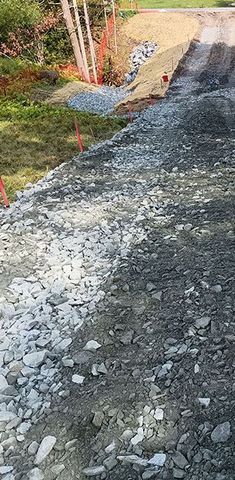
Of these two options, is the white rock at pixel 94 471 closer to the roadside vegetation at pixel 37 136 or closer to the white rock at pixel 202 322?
the white rock at pixel 202 322

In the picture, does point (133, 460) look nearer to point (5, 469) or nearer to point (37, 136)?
point (5, 469)

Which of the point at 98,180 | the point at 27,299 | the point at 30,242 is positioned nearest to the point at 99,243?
the point at 30,242

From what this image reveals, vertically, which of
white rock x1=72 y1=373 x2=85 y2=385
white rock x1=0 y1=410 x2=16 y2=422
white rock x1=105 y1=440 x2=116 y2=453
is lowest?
white rock x1=72 y1=373 x2=85 y2=385

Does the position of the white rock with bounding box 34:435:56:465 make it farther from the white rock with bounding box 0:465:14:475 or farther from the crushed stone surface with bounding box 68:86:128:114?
the crushed stone surface with bounding box 68:86:128:114

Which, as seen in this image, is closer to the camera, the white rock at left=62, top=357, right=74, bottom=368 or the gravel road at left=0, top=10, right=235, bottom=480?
the gravel road at left=0, top=10, right=235, bottom=480

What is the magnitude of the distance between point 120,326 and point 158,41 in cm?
4328

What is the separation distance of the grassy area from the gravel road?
50.4 m

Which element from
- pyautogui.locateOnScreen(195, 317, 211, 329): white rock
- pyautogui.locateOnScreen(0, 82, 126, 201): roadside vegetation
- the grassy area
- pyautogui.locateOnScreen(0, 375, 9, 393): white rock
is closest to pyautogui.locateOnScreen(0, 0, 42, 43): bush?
pyautogui.locateOnScreen(0, 82, 126, 201): roadside vegetation

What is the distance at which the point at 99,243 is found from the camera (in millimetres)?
12031

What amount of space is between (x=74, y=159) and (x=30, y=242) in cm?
689

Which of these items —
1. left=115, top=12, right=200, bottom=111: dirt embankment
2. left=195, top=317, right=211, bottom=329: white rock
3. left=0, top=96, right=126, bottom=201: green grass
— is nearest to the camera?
left=195, top=317, right=211, bottom=329: white rock

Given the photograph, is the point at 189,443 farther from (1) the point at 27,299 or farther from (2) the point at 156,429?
(1) the point at 27,299

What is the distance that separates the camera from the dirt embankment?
31281 millimetres

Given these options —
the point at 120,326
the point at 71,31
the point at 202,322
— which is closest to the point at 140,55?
the point at 71,31
